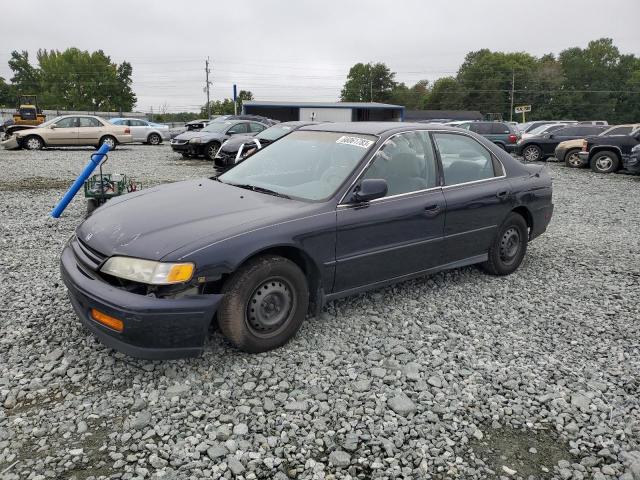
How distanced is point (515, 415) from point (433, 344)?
2.88ft

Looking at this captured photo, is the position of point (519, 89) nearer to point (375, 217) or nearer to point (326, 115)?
point (326, 115)

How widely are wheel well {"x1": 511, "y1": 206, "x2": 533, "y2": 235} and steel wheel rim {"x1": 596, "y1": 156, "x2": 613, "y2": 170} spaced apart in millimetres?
12824

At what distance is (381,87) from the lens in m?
98.7

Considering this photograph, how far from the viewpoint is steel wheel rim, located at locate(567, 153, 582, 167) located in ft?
57.0

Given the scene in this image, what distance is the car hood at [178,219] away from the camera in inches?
121

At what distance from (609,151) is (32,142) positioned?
2082 centimetres

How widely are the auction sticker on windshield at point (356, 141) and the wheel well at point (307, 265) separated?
1.15 metres

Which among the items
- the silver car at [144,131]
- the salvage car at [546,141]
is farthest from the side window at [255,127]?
the silver car at [144,131]

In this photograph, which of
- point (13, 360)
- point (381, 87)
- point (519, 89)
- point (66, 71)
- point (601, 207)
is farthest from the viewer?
point (381, 87)

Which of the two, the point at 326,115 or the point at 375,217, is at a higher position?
the point at 326,115

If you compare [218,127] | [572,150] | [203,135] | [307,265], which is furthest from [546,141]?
[307,265]

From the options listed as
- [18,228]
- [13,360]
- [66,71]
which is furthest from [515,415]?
[66,71]

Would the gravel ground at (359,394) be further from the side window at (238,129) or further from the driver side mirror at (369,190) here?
the side window at (238,129)

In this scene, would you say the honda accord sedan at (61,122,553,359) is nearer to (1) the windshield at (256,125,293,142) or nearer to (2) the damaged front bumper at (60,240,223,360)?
(2) the damaged front bumper at (60,240,223,360)
